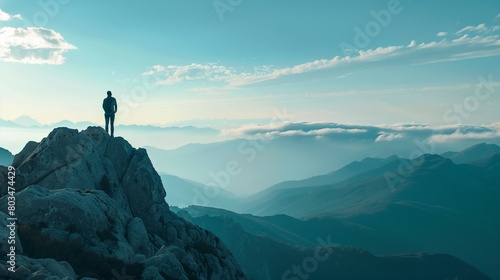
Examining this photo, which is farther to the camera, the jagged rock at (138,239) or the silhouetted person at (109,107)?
the silhouetted person at (109,107)

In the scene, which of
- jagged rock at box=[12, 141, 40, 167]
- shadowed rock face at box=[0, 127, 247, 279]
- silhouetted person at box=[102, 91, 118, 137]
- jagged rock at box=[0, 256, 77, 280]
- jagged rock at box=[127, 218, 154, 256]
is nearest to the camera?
jagged rock at box=[0, 256, 77, 280]

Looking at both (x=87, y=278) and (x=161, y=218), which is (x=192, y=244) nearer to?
(x=161, y=218)

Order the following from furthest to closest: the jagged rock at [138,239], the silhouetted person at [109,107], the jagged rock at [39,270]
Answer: the silhouetted person at [109,107] → the jagged rock at [138,239] → the jagged rock at [39,270]

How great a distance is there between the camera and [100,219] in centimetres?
3906

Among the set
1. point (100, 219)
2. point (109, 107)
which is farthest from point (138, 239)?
point (109, 107)

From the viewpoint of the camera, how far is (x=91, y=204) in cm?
3925

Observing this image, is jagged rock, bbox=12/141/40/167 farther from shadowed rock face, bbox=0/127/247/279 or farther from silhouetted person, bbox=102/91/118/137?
silhouetted person, bbox=102/91/118/137

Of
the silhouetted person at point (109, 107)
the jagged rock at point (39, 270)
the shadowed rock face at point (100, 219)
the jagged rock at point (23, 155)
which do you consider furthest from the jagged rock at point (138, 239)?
the silhouetted person at point (109, 107)

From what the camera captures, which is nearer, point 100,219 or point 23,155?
point 100,219

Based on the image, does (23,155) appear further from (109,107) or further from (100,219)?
(100,219)

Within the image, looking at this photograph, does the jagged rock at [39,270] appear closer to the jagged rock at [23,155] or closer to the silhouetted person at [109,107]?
the jagged rock at [23,155]

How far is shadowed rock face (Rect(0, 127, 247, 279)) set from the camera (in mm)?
29748

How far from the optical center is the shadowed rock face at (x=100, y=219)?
2975 centimetres

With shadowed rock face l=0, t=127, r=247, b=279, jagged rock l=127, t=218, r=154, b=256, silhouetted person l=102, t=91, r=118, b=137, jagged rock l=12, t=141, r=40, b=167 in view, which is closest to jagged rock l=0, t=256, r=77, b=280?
shadowed rock face l=0, t=127, r=247, b=279
